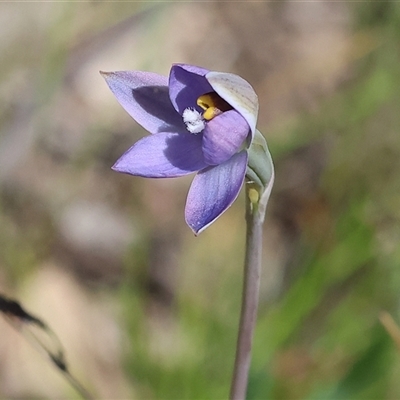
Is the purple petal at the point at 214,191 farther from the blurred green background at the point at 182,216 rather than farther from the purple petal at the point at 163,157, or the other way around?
the blurred green background at the point at 182,216

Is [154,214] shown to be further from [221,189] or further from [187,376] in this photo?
[221,189]

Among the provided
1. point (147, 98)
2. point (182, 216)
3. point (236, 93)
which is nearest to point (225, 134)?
point (236, 93)

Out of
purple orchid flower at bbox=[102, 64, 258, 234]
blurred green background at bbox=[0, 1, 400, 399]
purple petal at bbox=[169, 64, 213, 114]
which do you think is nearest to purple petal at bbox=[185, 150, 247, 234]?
purple orchid flower at bbox=[102, 64, 258, 234]

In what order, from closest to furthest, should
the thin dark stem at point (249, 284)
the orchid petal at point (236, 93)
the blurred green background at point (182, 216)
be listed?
the orchid petal at point (236, 93), the thin dark stem at point (249, 284), the blurred green background at point (182, 216)

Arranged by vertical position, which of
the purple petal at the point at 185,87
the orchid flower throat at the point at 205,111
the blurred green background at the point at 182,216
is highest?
the purple petal at the point at 185,87

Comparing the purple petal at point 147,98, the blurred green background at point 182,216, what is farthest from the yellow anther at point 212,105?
the blurred green background at point 182,216

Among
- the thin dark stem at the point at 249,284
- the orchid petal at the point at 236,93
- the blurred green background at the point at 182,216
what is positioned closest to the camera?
the orchid petal at the point at 236,93
